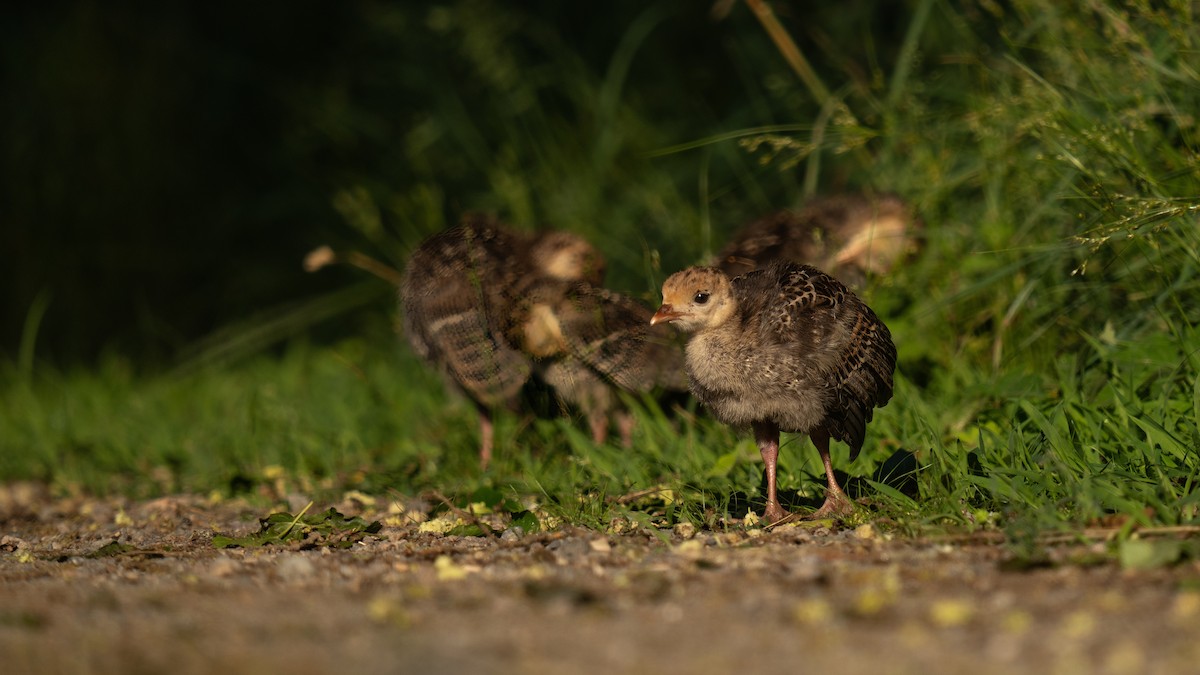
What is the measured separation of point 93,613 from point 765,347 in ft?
6.66

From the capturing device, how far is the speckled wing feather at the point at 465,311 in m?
5.07

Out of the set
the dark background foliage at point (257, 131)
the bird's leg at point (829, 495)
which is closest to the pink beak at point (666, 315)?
the bird's leg at point (829, 495)

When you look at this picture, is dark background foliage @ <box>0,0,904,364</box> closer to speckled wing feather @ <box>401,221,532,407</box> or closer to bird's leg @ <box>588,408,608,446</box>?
speckled wing feather @ <box>401,221,532,407</box>

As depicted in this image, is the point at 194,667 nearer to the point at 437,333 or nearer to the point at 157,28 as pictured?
the point at 437,333

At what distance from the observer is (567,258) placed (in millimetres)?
5293

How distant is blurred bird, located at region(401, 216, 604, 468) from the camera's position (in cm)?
507

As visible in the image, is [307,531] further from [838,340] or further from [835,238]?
[835,238]

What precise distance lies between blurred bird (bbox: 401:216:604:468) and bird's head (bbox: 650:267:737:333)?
0.89 m

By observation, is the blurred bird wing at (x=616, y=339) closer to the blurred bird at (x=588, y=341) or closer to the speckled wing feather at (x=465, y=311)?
the blurred bird at (x=588, y=341)

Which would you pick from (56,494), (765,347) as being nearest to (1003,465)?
(765,347)

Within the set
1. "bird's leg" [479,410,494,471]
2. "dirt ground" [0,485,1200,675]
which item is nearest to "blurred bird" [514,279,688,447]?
"bird's leg" [479,410,494,471]

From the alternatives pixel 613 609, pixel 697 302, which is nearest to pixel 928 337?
pixel 697 302

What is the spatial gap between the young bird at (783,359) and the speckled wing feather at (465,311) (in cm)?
96

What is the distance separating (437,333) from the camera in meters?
5.18
